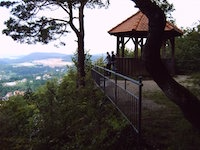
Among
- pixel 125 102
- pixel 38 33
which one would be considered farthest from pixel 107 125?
pixel 38 33

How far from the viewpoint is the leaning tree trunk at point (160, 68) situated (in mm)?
5727

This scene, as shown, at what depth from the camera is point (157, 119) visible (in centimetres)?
741

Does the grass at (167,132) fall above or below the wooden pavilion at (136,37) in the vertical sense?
below

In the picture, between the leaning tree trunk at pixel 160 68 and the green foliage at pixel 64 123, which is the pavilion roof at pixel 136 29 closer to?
the green foliage at pixel 64 123

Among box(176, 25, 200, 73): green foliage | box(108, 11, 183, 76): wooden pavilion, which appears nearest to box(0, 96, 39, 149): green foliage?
box(108, 11, 183, 76): wooden pavilion

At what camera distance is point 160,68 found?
6023 millimetres

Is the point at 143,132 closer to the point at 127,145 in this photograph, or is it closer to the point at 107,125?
the point at 127,145

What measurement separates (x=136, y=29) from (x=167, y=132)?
12788 millimetres

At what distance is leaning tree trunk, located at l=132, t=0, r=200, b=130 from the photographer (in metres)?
5.73

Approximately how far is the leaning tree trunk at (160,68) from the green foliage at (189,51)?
50.4 ft

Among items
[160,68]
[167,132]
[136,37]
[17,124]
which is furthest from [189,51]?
[160,68]

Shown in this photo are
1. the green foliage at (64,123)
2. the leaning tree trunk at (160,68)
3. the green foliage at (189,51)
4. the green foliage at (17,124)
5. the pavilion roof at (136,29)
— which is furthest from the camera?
the green foliage at (189,51)

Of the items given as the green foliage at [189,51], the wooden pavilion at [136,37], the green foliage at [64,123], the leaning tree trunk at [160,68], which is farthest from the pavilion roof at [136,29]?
the leaning tree trunk at [160,68]

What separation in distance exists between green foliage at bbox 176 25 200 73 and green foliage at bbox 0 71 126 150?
34.6 ft
